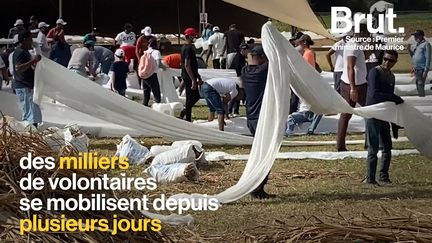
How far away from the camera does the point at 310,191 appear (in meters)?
7.66

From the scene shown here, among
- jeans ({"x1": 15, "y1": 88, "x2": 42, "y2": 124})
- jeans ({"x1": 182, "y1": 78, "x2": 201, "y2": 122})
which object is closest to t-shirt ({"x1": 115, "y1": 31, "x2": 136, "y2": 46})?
jeans ({"x1": 182, "y1": 78, "x2": 201, "y2": 122})

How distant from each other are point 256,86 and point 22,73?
12.2ft

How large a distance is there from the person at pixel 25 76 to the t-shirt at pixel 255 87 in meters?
3.03

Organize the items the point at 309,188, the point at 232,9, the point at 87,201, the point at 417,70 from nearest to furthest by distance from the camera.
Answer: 1. the point at 87,201
2. the point at 309,188
3. the point at 417,70
4. the point at 232,9

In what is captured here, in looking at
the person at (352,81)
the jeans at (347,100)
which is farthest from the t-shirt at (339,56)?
the jeans at (347,100)

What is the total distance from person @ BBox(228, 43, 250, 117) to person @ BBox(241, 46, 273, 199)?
15.3 feet

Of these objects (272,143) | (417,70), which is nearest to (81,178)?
(272,143)

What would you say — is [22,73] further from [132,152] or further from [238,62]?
[238,62]

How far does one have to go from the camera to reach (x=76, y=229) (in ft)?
12.5

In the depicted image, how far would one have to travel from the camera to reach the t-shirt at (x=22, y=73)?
9586 millimetres

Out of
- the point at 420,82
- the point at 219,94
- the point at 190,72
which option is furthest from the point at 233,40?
the point at 219,94

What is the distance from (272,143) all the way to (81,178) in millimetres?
2966

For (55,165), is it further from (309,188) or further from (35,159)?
(309,188)

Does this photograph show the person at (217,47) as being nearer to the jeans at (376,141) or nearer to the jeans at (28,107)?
the jeans at (28,107)
